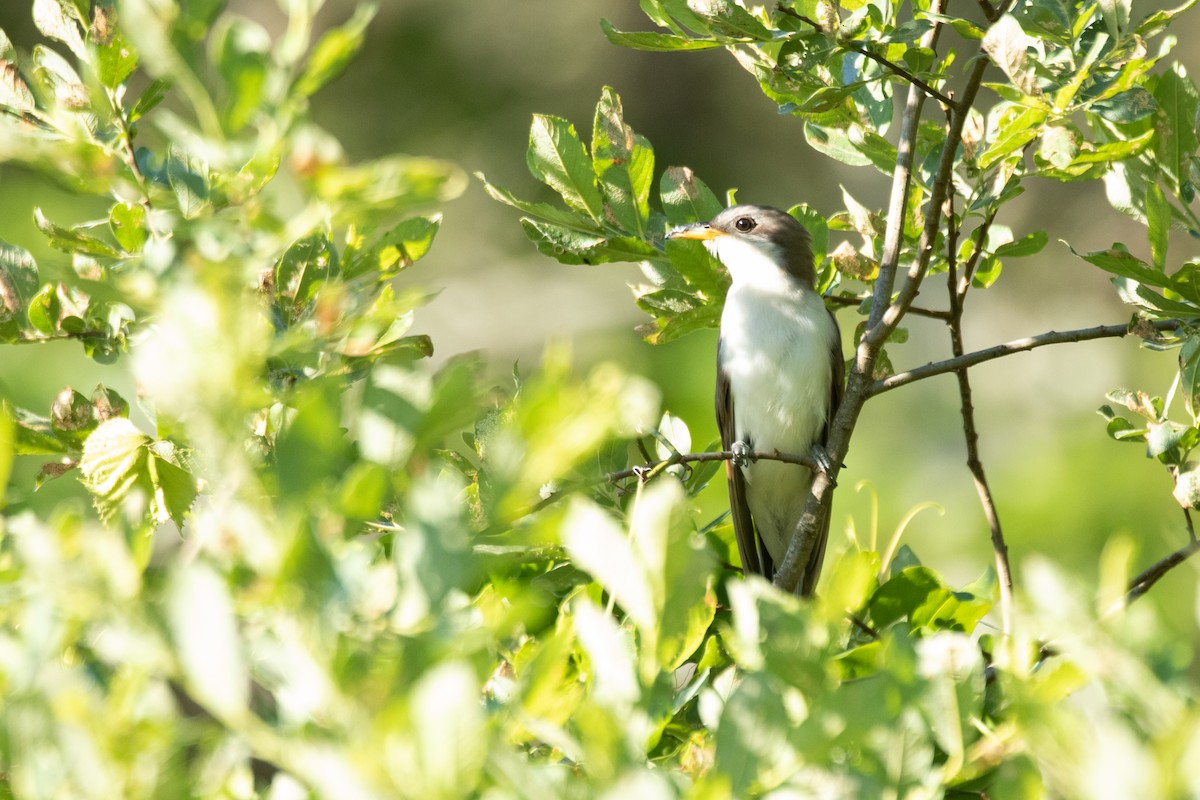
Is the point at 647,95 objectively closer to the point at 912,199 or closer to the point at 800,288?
the point at 800,288

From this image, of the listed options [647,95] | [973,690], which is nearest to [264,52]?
[973,690]

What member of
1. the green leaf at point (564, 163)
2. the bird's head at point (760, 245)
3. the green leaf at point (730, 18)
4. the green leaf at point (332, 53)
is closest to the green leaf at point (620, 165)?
the green leaf at point (564, 163)

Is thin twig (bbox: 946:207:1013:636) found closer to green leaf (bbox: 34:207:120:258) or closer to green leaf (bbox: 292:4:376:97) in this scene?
green leaf (bbox: 34:207:120:258)

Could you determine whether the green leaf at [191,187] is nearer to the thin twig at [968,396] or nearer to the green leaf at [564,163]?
the green leaf at [564,163]

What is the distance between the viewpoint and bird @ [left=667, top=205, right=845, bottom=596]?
512 cm

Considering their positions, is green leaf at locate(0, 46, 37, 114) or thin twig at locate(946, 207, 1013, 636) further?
thin twig at locate(946, 207, 1013, 636)

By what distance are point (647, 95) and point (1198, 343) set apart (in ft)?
32.0

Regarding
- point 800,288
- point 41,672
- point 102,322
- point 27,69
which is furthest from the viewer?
point 800,288

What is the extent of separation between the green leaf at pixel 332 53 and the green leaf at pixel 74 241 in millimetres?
1115

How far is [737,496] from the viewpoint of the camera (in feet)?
15.0

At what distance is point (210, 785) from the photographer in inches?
44.5

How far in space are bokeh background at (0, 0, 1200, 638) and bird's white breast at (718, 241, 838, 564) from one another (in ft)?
2.42

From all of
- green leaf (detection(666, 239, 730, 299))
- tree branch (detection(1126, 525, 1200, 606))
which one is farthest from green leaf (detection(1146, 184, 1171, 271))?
green leaf (detection(666, 239, 730, 299))

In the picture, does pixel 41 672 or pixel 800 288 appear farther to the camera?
pixel 800 288
